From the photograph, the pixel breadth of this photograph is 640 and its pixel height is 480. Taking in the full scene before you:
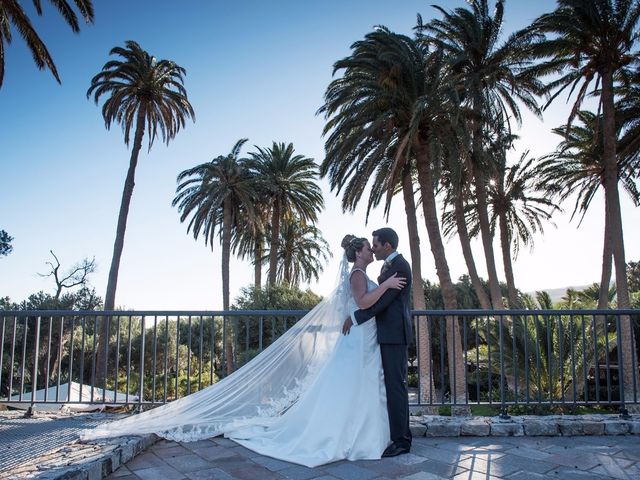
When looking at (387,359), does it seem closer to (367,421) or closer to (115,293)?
(367,421)

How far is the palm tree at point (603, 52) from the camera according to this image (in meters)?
15.5

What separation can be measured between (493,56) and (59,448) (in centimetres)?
1848

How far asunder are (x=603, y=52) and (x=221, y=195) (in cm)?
1964

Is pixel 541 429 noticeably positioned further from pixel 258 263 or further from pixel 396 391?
pixel 258 263

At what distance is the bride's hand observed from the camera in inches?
155

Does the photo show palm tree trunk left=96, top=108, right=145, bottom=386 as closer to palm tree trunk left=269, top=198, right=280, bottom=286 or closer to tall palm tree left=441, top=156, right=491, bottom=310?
palm tree trunk left=269, top=198, right=280, bottom=286

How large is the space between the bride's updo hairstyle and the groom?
151 millimetres

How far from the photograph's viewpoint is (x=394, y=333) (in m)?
4.02

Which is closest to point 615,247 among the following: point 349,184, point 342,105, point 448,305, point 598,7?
point 448,305

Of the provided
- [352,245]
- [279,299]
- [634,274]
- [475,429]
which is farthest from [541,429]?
[634,274]

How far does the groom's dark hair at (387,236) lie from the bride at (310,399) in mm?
146

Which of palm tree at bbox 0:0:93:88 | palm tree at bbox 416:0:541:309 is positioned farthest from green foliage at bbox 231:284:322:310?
palm tree at bbox 0:0:93:88

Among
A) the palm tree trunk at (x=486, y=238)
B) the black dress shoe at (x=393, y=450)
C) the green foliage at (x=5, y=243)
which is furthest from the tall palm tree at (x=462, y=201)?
the green foliage at (x=5, y=243)

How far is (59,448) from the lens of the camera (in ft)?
12.2
